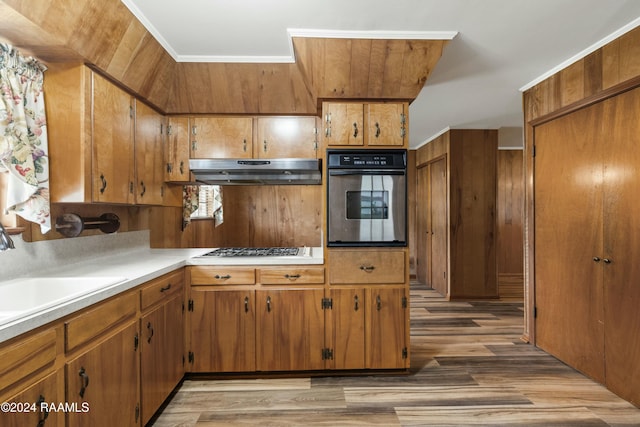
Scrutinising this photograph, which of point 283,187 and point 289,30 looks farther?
point 283,187

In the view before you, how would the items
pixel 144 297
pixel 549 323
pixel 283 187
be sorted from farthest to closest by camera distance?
pixel 283 187, pixel 549 323, pixel 144 297

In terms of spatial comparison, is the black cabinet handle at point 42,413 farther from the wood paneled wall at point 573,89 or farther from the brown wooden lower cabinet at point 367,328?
the wood paneled wall at point 573,89

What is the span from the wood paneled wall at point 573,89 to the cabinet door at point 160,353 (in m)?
3.08

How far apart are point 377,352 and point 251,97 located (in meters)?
2.26

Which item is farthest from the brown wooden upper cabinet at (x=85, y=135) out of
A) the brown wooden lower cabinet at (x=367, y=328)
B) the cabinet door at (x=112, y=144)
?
the brown wooden lower cabinet at (x=367, y=328)

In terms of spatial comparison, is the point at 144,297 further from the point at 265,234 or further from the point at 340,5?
the point at 340,5

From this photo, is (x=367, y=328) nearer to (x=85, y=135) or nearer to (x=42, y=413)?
(x=42, y=413)

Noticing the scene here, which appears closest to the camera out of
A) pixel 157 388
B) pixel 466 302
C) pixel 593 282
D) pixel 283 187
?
pixel 157 388

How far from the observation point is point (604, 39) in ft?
7.12

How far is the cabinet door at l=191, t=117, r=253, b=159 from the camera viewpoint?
267 cm

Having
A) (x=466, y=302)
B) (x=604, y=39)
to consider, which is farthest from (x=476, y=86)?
(x=466, y=302)

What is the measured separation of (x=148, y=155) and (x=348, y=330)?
6.64 feet

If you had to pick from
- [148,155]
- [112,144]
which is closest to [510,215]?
[148,155]

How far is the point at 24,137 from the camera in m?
1.58
